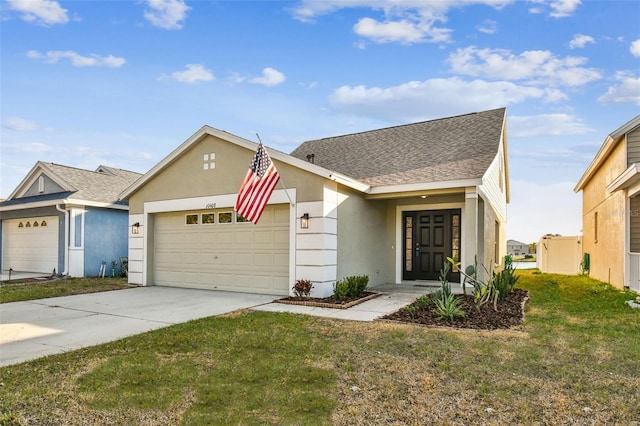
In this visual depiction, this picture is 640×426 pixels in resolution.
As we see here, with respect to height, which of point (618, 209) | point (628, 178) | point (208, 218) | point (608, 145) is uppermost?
point (608, 145)

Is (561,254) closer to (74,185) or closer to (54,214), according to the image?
(74,185)

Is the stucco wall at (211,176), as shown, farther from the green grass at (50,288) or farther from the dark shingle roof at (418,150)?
the green grass at (50,288)

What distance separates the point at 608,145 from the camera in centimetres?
1201

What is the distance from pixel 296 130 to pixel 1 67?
9626mm

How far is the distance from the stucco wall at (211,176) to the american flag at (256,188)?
98cm

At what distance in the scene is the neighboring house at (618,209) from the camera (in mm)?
10262

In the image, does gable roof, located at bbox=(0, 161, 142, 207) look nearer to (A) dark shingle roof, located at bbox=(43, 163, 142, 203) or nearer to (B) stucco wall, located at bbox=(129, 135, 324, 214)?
(A) dark shingle roof, located at bbox=(43, 163, 142, 203)

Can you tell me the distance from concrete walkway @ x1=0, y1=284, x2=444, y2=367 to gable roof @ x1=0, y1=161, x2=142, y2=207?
5.97 metres

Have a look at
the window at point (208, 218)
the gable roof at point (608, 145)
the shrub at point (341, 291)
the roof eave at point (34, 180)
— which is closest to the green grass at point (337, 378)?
the shrub at point (341, 291)

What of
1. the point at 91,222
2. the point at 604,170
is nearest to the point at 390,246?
the point at 604,170

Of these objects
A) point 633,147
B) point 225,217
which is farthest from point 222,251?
point 633,147

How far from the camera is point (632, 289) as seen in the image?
33.5ft

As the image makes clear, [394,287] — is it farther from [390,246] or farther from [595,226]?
[595,226]

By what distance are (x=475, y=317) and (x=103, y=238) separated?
45.6 ft
